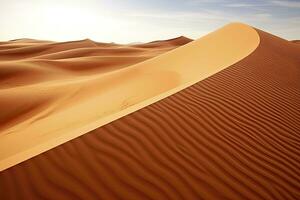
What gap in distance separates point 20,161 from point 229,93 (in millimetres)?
3666

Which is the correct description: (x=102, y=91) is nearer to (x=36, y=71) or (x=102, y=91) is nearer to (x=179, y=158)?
(x=179, y=158)

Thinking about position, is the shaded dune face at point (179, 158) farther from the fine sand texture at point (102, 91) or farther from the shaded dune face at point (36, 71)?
the shaded dune face at point (36, 71)

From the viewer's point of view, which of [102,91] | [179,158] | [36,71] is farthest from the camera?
[36,71]

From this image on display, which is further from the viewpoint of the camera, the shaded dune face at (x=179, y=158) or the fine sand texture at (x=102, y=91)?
the fine sand texture at (x=102, y=91)

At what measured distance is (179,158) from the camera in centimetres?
341

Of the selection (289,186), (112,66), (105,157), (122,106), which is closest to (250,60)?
(122,106)

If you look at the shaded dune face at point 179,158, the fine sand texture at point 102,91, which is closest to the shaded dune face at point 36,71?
the fine sand texture at point 102,91

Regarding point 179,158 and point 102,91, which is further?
point 102,91

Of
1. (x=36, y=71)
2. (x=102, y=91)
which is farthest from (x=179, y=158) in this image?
(x=36, y=71)

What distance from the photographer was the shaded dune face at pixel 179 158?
292 cm

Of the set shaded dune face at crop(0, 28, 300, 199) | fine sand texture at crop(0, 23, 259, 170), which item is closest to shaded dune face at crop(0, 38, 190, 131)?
fine sand texture at crop(0, 23, 259, 170)

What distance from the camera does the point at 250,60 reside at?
26.0 feet

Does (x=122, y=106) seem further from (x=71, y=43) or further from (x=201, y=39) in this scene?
(x=71, y=43)

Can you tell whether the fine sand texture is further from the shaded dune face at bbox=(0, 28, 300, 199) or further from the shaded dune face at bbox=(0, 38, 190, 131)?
the shaded dune face at bbox=(0, 28, 300, 199)
